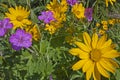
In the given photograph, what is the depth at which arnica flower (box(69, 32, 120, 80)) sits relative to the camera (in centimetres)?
162

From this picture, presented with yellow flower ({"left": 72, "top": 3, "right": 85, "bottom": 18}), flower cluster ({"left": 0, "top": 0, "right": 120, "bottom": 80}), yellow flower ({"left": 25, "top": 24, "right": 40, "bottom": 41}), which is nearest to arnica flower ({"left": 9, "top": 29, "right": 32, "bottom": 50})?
flower cluster ({"left": 0, "top": 0, "right": 120, "bottom": 80})

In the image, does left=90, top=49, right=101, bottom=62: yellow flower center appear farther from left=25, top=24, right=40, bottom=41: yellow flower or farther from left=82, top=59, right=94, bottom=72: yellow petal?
left=25, top=24, right=40, bottom=41: yellow flower

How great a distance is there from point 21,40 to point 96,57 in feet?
1.10

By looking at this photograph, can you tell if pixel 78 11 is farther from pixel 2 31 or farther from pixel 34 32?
pixel 2 31

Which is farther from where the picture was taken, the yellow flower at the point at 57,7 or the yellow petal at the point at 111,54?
the yellow flower at the point at 57,7

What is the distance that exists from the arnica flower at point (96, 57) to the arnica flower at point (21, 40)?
19 cm

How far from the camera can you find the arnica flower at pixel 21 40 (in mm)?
1681

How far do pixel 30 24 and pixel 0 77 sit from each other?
0.31 m

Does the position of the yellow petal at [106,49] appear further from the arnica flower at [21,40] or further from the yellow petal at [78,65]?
the arnica flower at [21,40]

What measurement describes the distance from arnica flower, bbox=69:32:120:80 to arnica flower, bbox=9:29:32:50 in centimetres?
19

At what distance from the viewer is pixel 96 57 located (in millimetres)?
1650

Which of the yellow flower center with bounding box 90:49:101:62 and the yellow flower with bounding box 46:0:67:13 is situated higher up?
the yellow flower with bounding box 46:0:67:13

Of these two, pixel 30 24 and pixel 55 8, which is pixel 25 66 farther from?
pixel 55 8

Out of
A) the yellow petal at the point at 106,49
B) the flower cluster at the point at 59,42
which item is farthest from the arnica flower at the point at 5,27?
the yellow petal at the point at 106,49
